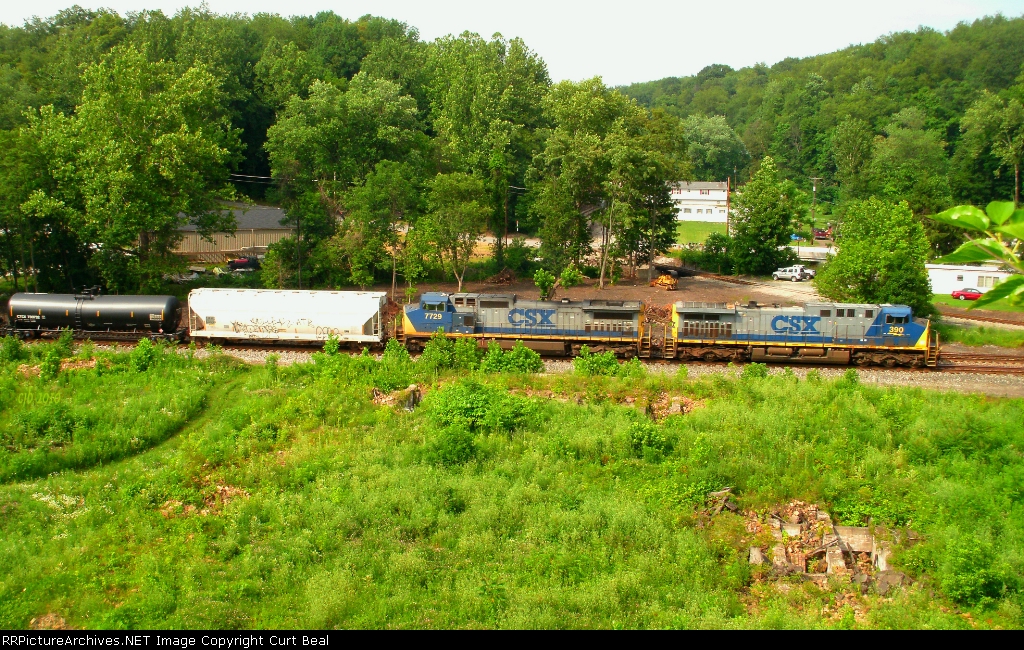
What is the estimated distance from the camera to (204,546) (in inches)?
705

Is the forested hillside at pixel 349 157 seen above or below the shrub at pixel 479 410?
above

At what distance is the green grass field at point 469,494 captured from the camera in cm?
1552

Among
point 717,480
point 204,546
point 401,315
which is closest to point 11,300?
point 401,315

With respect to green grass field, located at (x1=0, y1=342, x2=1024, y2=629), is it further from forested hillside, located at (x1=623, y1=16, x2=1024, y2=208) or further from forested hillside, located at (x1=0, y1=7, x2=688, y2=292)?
forested hillside, located at (x1=623, y1=16, x2=1024, y2=208)

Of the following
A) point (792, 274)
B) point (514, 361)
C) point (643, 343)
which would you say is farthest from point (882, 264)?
point (792, 274)

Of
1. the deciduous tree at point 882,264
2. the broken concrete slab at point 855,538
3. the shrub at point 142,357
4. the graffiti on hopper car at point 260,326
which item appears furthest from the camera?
the deciduous tree at point 882,264

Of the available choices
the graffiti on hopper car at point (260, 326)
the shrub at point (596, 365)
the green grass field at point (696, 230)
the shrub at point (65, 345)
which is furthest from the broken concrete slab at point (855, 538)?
the green grass field at point (696, 230)

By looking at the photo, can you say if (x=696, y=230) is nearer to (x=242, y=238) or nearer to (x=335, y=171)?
(x=242, y=238)

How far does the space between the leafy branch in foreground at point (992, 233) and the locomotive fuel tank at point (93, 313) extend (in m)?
35.2

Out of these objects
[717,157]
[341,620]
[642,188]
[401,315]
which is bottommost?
[341,620]

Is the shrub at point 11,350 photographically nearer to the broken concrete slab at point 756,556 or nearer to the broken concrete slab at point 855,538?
the broken concrete slab at point 756,556

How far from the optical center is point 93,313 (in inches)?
1340

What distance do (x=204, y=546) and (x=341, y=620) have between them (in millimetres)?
5119

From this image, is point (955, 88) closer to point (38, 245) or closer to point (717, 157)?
point (717, 157)
